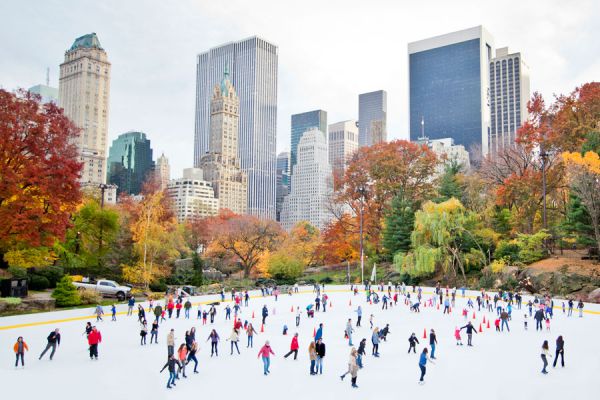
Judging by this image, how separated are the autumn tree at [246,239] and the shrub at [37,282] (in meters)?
25.9

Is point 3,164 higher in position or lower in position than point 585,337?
higher

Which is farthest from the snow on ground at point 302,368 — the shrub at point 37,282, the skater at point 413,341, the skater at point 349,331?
the shrub at point 37,282

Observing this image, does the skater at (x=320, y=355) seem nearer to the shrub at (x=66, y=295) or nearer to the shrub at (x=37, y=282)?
the shrub at (x=66, y=295)

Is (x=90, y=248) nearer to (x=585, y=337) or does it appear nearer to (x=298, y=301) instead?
(x=298, y=301)

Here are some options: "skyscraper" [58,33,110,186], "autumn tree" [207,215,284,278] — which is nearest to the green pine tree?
"autumn tree" [207,215,284,278]

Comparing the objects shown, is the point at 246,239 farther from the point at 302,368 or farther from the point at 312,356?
the point at 312,356

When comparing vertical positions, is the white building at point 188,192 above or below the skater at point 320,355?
above

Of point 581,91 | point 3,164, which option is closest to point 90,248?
point 3,164

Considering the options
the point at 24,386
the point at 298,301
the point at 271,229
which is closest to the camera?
the point at 24,386

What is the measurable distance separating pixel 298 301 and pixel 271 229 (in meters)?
24.0

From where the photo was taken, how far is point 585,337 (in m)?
23.3

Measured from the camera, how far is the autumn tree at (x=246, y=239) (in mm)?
61500

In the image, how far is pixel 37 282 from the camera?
3644 centimetres

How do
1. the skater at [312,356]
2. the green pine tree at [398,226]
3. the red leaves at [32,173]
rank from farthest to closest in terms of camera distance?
the green pine tree at [398,226]
the red leaves at [32,173]
the skater at [312,356]
